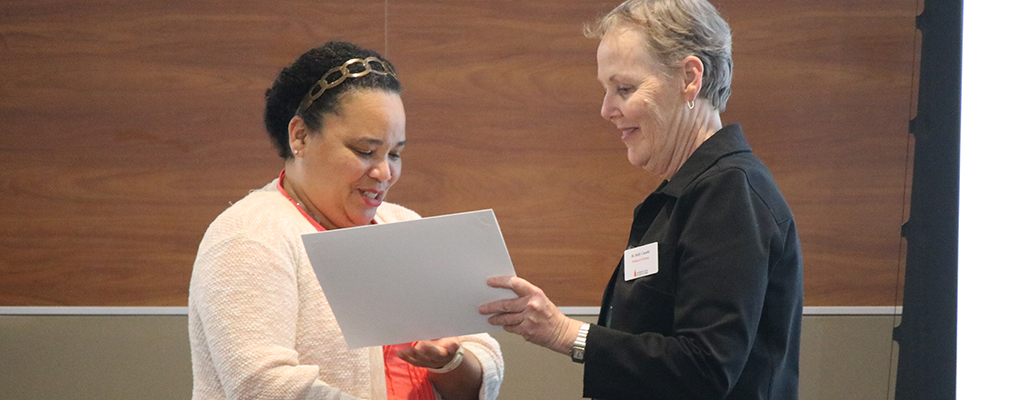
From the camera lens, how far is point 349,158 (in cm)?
160

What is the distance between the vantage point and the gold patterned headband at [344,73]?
160 centimetres

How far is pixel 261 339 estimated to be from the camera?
1.38 metres

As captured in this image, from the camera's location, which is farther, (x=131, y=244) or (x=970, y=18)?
(x=131, y=244)

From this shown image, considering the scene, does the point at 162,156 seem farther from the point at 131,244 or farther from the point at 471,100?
the point at 471,100

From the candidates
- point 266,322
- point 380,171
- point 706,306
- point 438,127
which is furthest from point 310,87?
point 438,127

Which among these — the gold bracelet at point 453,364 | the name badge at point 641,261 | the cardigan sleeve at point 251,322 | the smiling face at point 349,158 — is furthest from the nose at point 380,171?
the name badge at point 641,261

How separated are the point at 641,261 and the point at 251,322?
0.65 metres

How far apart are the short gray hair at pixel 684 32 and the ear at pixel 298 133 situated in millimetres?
650

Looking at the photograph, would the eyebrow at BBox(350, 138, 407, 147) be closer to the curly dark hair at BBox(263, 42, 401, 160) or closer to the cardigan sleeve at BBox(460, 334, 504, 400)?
the curly dark hair at BBox(263, 42, 401, 160)

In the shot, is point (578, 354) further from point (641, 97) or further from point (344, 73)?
point (344, 73)

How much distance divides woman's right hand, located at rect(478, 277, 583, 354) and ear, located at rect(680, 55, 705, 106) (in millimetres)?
425

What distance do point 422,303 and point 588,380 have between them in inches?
11.7

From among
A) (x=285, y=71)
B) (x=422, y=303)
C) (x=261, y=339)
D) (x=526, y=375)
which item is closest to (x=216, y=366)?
(x=261, y=339)

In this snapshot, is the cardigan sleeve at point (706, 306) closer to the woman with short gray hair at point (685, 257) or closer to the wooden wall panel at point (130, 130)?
the woman with short gray hair at point (685, 257)
